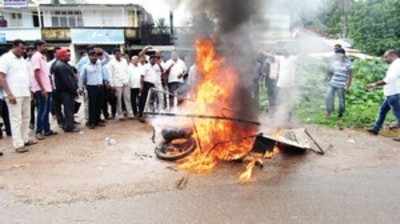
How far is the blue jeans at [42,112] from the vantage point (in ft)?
30.1

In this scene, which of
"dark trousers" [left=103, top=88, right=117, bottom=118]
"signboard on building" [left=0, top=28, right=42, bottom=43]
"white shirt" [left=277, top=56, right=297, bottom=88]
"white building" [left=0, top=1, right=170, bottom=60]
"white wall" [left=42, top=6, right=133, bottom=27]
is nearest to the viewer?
"white shirt" [left=277, top=56, right=297, bottom=88]

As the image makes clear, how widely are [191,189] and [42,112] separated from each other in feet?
15.0

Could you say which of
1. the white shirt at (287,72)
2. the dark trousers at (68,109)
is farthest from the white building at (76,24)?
the dark trousers at (68,109)

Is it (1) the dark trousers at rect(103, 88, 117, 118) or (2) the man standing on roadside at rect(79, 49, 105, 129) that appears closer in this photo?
(2) the man standing on roadside at rect(79, 49, 105, 129)

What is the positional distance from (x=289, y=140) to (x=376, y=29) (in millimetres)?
17635

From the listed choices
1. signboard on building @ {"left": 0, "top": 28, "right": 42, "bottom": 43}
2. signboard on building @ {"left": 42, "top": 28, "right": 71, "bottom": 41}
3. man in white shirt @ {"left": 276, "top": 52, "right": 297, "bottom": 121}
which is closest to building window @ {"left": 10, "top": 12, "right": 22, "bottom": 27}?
signboard on building @ {"left": 0, "top": 28, "right": 42, "bottom": 43}

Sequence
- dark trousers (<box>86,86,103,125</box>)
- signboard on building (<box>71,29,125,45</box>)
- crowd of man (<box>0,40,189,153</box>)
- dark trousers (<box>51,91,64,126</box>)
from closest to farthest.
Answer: crowd of man (<box>0,40,189,153</box>) < dark trousers (<box>51,91,64,126</box>) < dark trousers (<box>86,86,103,125</box>) < signboard on building (<box>71,29,125,45</box>)

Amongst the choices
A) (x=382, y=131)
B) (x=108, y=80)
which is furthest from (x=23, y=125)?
(x=382, y=131)

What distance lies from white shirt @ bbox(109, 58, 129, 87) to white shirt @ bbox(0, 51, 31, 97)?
9.78 ft

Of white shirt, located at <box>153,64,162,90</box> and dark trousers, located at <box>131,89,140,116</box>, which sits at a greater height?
white shirt, located at <box>153,64,162,90</box>

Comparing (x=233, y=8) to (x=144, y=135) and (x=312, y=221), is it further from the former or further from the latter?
(x=312, y=221)

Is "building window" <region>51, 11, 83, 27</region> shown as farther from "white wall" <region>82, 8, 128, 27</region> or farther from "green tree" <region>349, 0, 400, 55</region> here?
"green tree" <region>349, 0, 400, 55</region>

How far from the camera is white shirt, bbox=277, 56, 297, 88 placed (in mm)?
11109

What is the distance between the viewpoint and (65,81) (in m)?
9.43
